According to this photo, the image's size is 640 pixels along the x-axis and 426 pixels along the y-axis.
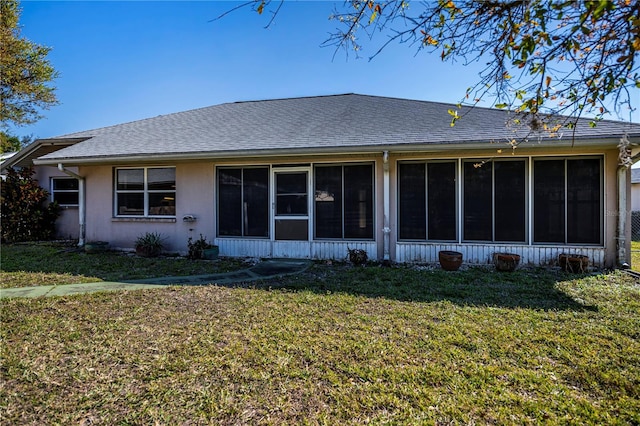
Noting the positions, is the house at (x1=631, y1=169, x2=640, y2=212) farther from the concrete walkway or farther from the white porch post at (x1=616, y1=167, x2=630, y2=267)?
the concrete walkway

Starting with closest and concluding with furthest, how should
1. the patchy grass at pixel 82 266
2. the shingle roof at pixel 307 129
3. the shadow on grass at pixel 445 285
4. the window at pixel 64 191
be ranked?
the shadow on grass at pixel 445 285 < the patchy grass at pixel 82 266 < the shingle roof at pixel 307 129 < the window at pixel 64 191

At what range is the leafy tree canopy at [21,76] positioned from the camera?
14.4 meters

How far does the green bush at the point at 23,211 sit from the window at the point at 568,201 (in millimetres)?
15673

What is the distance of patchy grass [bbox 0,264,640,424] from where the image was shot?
2.38 m

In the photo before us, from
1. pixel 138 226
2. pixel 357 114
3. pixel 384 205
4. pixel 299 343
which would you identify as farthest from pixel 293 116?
pixel 299 343

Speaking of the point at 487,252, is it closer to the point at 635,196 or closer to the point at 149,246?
the point at 149,246

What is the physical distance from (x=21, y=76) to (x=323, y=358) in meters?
20.7

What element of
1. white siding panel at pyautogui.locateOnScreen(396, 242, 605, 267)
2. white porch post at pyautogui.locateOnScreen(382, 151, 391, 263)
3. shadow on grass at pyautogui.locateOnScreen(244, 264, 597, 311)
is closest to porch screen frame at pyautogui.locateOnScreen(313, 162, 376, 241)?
white porch post at pyautogui.locateOnScreen(382, 151, 391, 263)

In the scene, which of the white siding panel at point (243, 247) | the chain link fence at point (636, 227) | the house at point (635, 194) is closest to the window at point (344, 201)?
the white siding panel at point (243, 247)

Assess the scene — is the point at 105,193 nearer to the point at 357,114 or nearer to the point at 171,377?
the point at 357,114

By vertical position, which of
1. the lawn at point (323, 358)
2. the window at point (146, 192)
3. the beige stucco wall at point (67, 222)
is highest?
the window at point (146, 192)

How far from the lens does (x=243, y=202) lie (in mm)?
8852

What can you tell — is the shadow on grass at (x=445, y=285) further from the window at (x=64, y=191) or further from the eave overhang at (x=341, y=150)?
the window at (x=64, y=191)

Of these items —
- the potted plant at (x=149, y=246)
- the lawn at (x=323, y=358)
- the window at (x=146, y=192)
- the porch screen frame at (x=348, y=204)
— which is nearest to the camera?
the lawn at (x=323, y=358)
